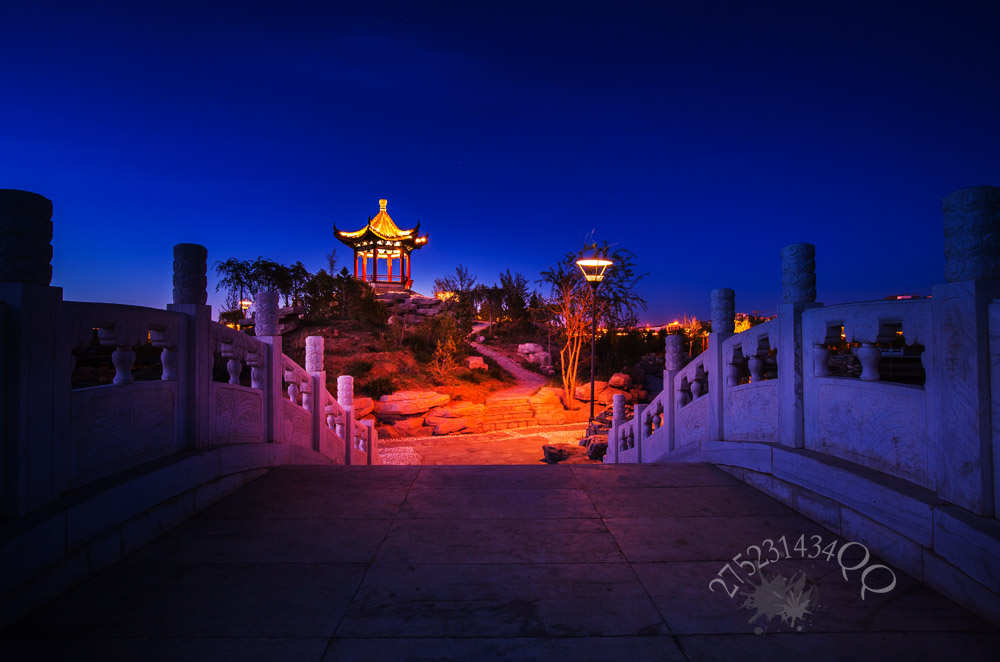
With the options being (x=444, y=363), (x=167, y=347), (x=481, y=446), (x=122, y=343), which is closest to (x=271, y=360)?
(x=167, y=347)

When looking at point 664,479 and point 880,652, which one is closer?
point 880,652

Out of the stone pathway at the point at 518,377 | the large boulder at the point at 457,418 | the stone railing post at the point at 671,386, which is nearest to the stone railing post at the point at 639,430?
the stone railing post at the point at 671,386

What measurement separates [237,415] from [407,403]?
1103 cm

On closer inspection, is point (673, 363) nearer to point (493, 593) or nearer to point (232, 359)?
point (493, 593)

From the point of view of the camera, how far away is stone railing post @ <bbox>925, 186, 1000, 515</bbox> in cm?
215

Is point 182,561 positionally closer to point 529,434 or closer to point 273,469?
point 273,469

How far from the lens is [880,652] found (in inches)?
72.1

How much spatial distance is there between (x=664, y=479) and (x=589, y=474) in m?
0.66

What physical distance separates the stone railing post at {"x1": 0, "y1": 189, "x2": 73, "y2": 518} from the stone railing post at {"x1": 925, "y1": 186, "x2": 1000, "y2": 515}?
4316mm

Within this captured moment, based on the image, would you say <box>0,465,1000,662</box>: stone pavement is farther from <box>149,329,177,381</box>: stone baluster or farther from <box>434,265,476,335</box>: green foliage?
<box>434,265,476,335</box>: green foliage

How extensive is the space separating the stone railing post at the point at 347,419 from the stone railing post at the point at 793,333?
6.32 meters

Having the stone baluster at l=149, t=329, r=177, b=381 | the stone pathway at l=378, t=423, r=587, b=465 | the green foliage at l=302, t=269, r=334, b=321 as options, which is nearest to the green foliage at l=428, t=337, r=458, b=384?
the stone pathway at l=378, t=423, r=587, b=465

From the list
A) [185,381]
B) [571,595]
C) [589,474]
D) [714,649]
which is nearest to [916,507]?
[714,649]

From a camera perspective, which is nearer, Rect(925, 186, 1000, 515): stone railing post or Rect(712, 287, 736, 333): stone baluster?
Rect(925, 186, 1000, 515): stone railing post
